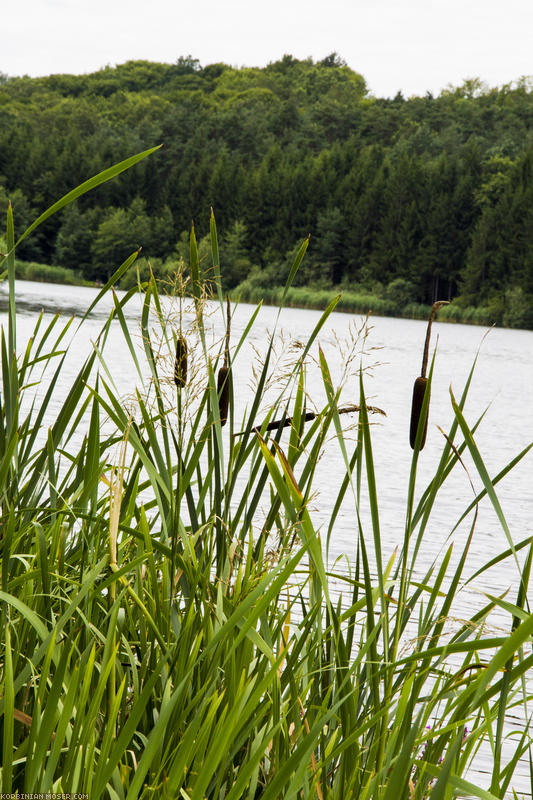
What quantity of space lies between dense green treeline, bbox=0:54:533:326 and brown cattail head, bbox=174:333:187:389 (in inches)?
2457

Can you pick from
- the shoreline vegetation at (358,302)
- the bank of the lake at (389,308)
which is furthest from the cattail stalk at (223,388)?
the bank of the lake at (389,308)

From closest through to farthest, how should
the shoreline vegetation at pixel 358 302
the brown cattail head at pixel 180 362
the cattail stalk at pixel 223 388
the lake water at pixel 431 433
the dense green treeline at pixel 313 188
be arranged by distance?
the brown cattail head at pixel 180 362 → the cattail stalk at pixel 223 388 → the lake water at pixel 431 433 → the shoreline vegetation at pixel 358 302 → the dense green treeline at pixel 313 188

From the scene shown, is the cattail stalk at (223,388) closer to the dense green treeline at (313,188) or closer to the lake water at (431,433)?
the lake water at (431,433)

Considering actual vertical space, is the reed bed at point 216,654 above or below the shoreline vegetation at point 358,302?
below

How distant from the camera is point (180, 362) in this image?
1.32 m

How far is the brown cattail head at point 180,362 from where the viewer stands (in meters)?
1.30

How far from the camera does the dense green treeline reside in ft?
225

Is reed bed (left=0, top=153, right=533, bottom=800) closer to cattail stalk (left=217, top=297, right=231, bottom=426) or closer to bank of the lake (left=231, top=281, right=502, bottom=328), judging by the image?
cattail stalk (left=217, top=297, right=231, bottom=426)

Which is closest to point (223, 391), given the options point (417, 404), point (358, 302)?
point (417, 404)

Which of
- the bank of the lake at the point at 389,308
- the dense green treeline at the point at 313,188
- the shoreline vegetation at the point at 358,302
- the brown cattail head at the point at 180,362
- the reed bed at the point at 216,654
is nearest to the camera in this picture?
the reed bed at the point at 216,654

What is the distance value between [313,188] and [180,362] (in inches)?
3040

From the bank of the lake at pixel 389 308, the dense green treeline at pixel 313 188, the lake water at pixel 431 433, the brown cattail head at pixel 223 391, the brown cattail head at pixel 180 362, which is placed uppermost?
the dense green treeline at pixel 313 188

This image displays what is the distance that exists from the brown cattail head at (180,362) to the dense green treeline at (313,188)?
2457 inches

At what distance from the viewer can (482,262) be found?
66500 mm
